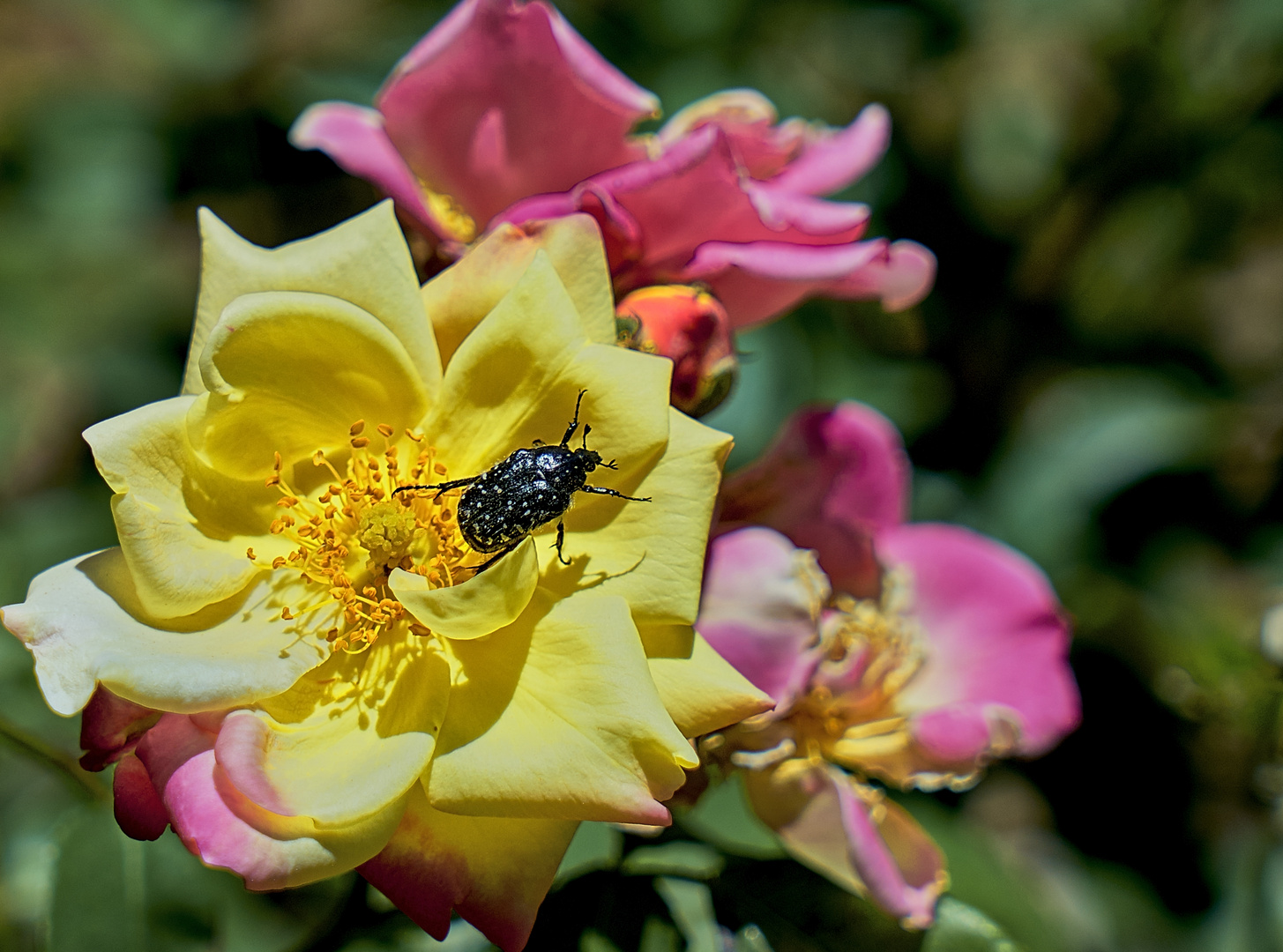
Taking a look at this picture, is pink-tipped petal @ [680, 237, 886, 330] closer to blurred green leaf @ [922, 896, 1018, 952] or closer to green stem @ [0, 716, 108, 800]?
blurred green leaf @ [922, 896, 1018, 952]

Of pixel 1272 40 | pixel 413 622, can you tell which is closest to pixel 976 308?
pixel 1272 40

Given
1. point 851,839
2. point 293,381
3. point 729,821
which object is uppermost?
point 293,381

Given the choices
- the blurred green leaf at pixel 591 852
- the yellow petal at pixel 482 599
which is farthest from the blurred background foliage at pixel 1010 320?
the yellow petal at pixel 482 599

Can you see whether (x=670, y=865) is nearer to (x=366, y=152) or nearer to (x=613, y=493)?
(x=613, y=493)

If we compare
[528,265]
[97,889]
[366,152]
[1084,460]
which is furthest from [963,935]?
[1084,460]

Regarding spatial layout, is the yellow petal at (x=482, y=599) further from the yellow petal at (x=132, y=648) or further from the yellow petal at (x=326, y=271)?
the yellow petal at (x=326, y=271)
